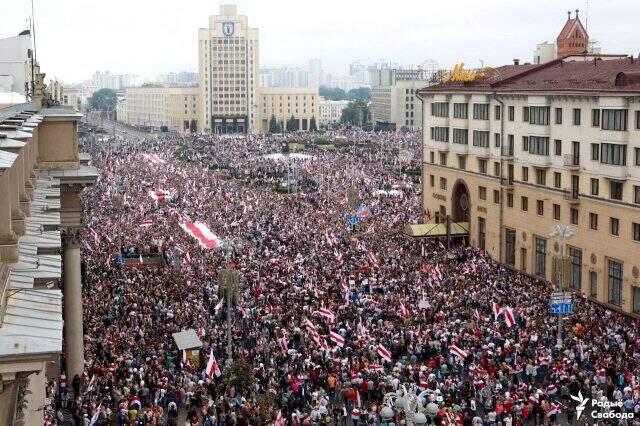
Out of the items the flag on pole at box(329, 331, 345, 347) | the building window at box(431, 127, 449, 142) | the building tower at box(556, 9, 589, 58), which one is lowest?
the flag on pole at box(329, 331, 345, 347)

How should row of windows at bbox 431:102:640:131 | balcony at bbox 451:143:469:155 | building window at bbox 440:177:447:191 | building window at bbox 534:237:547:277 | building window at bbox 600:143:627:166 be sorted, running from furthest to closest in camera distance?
building window at bbox 440:177:447:191 < balcony at bbox 451:143:469:155 < building window at bbox 534:237:547:277 < row of windows at bbox 431:102:640:131 < building window at bbox 600:143:627:166

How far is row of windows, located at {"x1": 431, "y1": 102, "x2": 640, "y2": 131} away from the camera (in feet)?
152

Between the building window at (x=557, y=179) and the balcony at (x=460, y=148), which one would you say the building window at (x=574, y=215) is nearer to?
the building window at (x=557, y=179)

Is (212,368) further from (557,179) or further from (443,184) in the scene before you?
(443,184)

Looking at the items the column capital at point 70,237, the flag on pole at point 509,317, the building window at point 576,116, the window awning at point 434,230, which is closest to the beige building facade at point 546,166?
the building window at point 576,116

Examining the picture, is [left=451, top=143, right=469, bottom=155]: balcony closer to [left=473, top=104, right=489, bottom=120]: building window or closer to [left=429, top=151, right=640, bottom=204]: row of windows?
[left=429, top=151, right=640, bottom=204]: row of windows

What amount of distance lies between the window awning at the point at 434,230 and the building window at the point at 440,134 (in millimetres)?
5827

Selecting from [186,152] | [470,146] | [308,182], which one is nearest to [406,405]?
[470,146]

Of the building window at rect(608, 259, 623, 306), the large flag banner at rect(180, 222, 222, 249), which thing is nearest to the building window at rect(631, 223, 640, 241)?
the building window at rect(608, 259, 623, 306)

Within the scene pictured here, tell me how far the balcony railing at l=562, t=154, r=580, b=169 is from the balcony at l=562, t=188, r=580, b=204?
3.89 ft

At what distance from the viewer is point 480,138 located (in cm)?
6038

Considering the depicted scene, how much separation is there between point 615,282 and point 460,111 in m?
19.8

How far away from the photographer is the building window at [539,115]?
2085 inches

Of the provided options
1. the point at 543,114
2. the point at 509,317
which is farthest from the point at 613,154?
the point at 509,317
